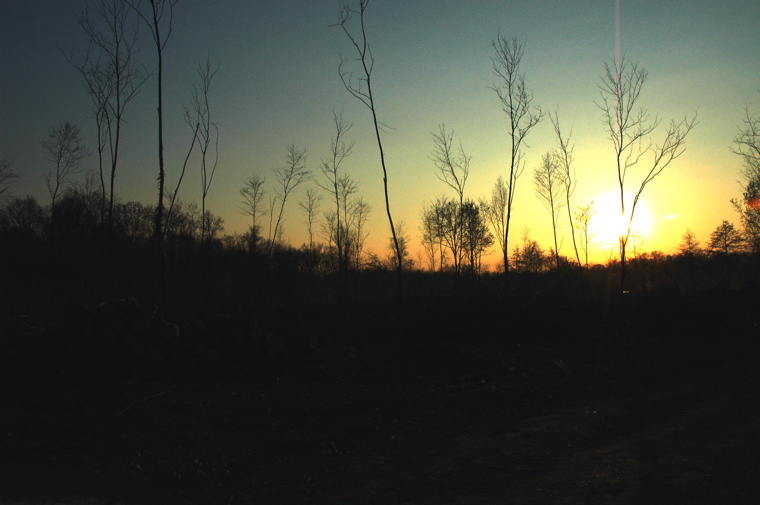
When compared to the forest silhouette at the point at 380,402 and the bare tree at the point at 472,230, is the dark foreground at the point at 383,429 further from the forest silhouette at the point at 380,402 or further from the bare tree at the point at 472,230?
the bare tree at the point at 472,230

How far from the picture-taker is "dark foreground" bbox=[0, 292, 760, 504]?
432 cm

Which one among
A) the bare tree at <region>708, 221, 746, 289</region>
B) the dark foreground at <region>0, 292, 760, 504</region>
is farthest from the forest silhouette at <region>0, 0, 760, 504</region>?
the bare tree at <region>708, 221, 746, 289</region>

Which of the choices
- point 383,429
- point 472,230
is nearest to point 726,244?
point 472,230

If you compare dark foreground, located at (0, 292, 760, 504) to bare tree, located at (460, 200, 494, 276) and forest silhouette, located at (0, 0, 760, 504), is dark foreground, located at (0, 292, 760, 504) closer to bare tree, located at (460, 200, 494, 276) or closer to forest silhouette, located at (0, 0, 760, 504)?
forest silhouette, located at (0, 0, 760, 504)

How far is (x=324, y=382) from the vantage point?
8688 millimetres

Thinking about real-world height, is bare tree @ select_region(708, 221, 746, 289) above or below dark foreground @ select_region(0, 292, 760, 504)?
above

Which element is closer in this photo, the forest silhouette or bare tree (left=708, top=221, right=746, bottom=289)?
the forest silhouette

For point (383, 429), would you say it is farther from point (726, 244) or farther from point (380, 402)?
point (726, 244)

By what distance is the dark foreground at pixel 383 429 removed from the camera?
4.32 metres

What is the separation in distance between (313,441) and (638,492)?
11.8 ft

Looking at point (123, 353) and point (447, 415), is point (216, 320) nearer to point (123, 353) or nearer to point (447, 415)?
point (123, 353)

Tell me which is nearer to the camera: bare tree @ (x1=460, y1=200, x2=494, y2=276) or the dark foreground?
the dark foreground

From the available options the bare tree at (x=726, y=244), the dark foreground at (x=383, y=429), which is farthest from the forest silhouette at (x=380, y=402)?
the bare tree at (x=726, y=244)

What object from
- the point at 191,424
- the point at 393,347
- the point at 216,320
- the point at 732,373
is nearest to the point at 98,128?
the point at 216,320
